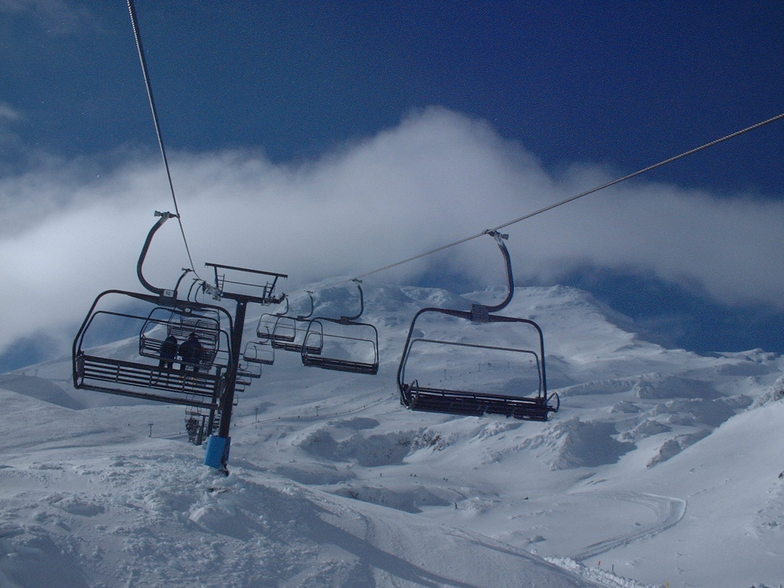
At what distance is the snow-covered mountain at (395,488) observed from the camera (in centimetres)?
944

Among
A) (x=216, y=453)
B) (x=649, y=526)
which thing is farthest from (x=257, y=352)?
(x=649, y=526)

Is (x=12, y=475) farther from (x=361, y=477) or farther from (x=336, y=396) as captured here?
(x=336, y=396)

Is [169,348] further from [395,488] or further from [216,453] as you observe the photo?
[395,488]

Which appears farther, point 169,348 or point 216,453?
point 216,453

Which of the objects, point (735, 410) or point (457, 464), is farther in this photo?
point (735, 410)

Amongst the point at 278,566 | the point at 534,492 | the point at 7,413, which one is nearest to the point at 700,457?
the point at 534,492

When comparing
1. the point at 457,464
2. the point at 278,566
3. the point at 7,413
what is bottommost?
the point at 457,464

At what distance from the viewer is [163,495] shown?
11086mm

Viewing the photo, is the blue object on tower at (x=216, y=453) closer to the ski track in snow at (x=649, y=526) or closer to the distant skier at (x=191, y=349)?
the distant skier at (x=191, y=349)

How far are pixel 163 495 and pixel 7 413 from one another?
70468mm

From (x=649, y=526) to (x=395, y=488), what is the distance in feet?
83.1

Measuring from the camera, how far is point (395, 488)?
60.2m

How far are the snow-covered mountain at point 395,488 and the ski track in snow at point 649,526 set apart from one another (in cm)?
23

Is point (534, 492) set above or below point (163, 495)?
below
